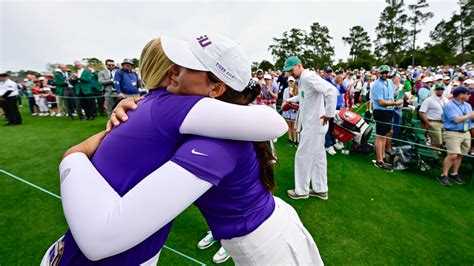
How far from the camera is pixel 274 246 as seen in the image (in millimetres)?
1160

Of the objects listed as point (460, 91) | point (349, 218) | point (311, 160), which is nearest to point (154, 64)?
point (311, 160)

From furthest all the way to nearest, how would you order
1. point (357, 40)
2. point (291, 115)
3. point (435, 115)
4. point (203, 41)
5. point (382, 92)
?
1. point (357, 40)
2. point (291, 115)
3. point (435, 115)
4. point (382, 92)
5. point (203, 41)

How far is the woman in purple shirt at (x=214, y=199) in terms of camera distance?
27.2 inches

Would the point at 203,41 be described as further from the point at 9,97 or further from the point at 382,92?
the point at 9,97

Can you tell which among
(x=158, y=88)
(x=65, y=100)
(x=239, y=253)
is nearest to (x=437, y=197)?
(x=239, y=253)

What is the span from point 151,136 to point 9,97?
12.3m

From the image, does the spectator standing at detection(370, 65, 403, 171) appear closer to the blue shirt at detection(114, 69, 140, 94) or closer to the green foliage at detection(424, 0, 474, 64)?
the blue shirt at detection(114, 69, 140, 94)

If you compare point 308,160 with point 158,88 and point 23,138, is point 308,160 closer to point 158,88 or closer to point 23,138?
point 158,88

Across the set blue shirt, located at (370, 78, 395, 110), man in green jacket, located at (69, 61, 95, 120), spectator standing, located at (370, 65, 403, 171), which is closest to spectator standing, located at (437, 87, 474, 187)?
spectator standing, located at (370, 65, 403, 171)

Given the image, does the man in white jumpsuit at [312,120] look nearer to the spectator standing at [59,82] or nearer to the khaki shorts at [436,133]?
the khaki shorts at [436,133]

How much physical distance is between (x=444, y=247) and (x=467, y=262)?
0.92 ft

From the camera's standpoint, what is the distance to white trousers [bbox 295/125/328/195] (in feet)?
13.9

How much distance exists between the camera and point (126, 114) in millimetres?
943

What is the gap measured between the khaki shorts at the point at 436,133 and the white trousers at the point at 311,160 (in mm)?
3891
